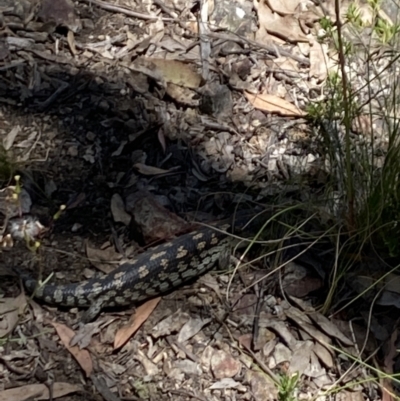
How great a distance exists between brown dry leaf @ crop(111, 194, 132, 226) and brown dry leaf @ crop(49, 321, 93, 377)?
0.81 metres

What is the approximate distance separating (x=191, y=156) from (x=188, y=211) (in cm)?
49

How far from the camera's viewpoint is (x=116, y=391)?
4.39m

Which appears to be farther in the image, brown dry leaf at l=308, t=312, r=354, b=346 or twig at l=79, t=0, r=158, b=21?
twig at l=79, t=0, r=158, b=21

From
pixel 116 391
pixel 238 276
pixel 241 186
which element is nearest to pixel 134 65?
pixel 241 186

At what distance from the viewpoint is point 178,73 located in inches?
239

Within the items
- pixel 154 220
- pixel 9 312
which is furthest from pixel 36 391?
pixel 154 220

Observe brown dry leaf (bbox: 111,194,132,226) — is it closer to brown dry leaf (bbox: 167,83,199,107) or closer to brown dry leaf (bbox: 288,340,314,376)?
brown dry leaf (bbox: 167,83,199,107)

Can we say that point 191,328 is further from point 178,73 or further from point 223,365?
point 178,73

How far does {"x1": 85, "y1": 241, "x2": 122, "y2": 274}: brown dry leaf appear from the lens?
501 centimetres

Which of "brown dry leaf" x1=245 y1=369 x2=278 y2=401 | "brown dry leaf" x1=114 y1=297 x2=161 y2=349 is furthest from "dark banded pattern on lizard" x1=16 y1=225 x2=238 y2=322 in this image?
"brown dry leaf" x1=245 y1=369 x2=278 y2=401

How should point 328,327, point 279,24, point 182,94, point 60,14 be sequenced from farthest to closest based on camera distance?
point 279,24 < point 60,14 < point 182,94 < point 328,327

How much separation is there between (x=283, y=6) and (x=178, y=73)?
3.67 ft

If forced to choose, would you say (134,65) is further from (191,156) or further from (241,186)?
(241,186)

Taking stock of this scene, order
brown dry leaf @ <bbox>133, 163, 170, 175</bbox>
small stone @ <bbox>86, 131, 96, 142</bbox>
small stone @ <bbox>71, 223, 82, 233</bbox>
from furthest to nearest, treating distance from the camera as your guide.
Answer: small stone @ <bbox>86, 131, 96, 142</bbox>, brown dry leaf @ <bbox>133, 163, 170, 175</bbox>, small stone @ <bbox>71, 223, 82, 233</bbox>
